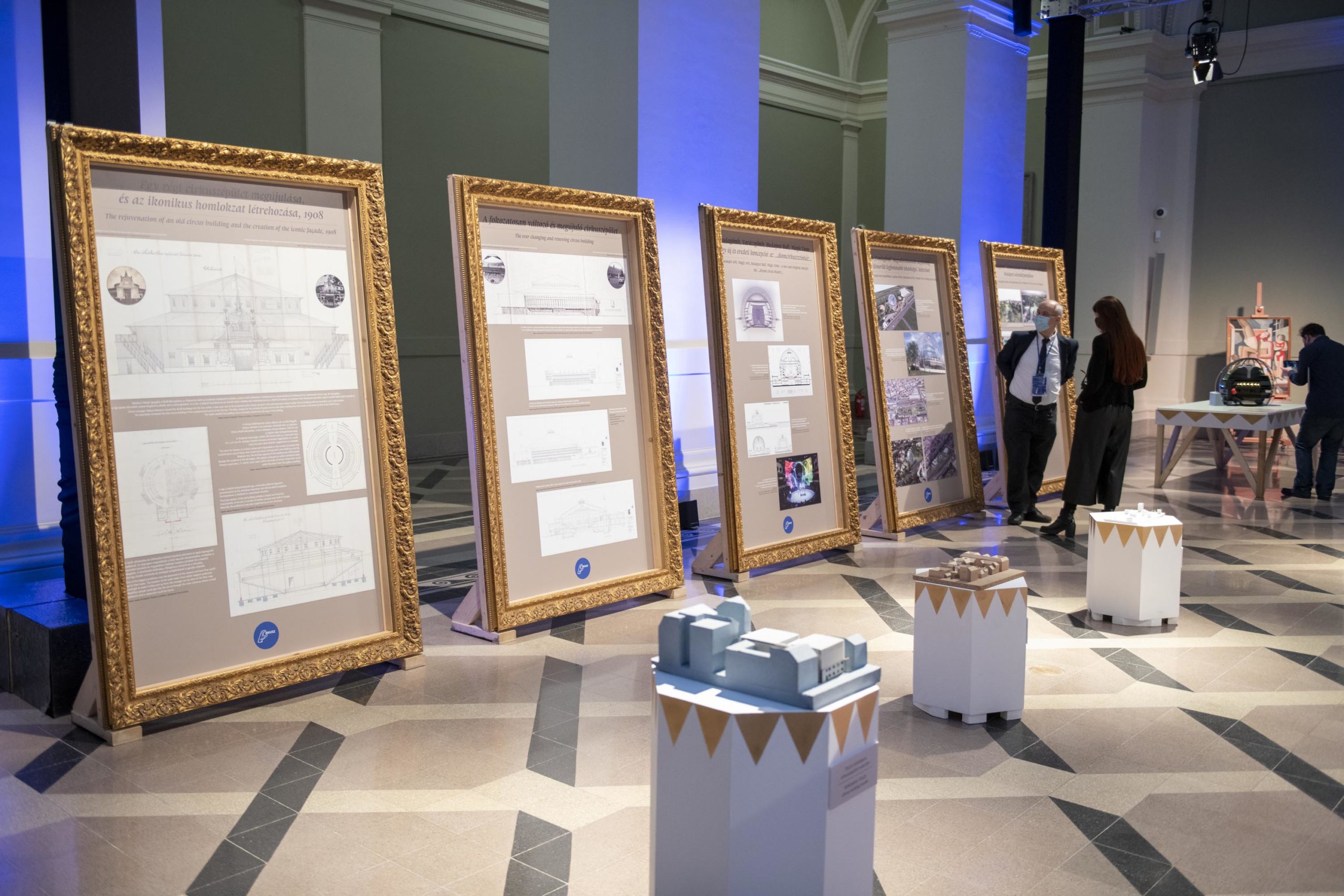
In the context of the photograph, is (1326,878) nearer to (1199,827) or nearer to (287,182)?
(1199,827)

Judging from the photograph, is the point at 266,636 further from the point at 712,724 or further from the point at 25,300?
the point at 712,724

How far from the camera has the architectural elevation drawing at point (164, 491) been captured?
3.43 m

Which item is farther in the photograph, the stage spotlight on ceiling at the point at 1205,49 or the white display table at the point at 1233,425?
the stage spotlight on ceiling at the point at 1205,49

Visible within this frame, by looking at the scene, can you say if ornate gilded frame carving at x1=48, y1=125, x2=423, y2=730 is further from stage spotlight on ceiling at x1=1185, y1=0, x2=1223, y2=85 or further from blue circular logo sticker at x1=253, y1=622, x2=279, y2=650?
stage spotlight on ceiling at x1=1185, y1=0, x2=1223, y2=85

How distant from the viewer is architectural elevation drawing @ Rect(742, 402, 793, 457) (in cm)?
575

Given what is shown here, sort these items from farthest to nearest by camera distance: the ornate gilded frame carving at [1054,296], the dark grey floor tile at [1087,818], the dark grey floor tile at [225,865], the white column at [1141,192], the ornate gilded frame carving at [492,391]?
the white column at [1141,192] < the ornate gilded frame carving at [1054,296] < the ornate gilded frame carving at [492,391] < the dark grey floor tile at [1087,818] < the dark grey floor tile at [225,865]

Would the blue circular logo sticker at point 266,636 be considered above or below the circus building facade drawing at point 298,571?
below

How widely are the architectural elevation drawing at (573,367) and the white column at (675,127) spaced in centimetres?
160

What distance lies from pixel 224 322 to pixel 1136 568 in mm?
3867

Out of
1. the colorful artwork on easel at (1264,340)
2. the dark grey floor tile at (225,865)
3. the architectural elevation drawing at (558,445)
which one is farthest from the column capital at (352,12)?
the colorful artwork on easel at (1264,340)

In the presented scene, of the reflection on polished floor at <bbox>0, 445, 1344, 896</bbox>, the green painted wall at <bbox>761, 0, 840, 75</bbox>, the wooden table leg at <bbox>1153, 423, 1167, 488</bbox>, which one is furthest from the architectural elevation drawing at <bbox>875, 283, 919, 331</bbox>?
the green painted wall at <bbox>761, 0, 840, 75</bbox>

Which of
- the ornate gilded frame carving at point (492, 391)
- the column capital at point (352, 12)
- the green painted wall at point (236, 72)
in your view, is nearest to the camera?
the ornate gilded frame carving at point (492, 391)

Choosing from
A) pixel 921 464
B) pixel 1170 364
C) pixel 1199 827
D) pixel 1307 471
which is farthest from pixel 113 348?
pixel 1170 364

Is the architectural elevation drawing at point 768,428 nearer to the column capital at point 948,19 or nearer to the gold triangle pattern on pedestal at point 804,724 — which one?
the gold triangle pattern on pedestal at point 804,724
